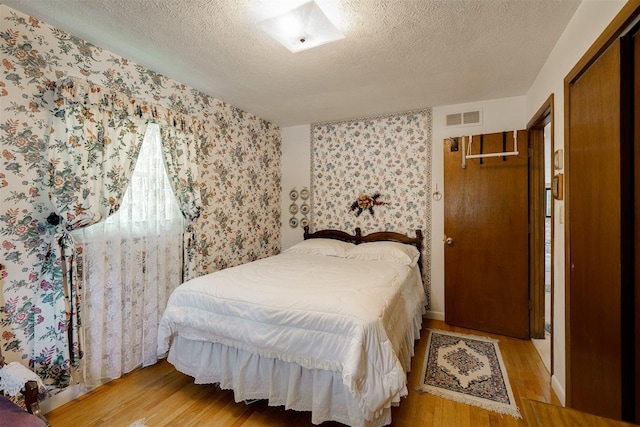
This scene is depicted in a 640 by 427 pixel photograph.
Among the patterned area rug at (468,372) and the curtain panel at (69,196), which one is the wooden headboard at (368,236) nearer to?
the patterned area rug at (468,372)

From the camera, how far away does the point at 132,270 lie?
232 centimetres

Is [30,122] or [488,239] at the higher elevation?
[30,122]

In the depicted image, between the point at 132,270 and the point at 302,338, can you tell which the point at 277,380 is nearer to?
the point at 302,338

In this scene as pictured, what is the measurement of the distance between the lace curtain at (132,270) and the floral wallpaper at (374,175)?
1.97 m

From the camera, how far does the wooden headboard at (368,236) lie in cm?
343

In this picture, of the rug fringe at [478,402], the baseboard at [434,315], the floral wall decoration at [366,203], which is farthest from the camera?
the floral wall decoration at [366,203]

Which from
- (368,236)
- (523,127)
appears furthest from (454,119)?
(368,236)

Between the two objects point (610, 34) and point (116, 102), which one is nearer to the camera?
point (610, 34)

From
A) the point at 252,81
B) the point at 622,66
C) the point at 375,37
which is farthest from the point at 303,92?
the point at 622,66

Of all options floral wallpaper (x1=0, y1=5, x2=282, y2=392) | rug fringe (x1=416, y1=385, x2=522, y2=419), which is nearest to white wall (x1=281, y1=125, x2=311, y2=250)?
floral wallpaper (x1=0, y1=5, x2=282, y2=392)

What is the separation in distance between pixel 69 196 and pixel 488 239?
3661mm

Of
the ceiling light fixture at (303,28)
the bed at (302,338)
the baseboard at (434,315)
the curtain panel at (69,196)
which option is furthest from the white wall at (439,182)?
the curtain panel at (69,196)

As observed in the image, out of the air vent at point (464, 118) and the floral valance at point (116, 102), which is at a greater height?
the air vent at point (464, 118)

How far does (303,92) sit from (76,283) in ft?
8.17
